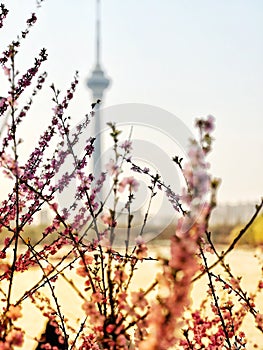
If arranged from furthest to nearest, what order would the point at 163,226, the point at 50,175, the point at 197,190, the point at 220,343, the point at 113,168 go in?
the point at 163,226
the point at 220,343
the point at 50,175
the point at 113,168
the point at 197,190

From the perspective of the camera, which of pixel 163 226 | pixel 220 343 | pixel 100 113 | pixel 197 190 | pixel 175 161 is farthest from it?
pixel 100 113

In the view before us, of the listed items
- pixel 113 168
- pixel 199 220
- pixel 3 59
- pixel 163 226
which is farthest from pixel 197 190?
pixel 163 226

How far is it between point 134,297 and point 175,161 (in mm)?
1133

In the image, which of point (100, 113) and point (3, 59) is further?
point (100, 113)

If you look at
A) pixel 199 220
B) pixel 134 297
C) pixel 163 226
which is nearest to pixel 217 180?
pixel 199 220

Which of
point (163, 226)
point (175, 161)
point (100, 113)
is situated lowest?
point (175, 161)

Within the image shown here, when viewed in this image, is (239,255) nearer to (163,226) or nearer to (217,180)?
(163,226)

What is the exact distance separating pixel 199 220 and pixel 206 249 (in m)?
2.35

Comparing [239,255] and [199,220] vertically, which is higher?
[239,255]

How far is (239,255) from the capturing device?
85.0ft

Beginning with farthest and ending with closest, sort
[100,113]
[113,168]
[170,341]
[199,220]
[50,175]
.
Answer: [100,113]
[50,175]
[113,168]
[170,341]
[199,220]

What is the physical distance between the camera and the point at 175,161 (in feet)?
10.4

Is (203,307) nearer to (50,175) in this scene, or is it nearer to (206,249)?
(206,249)

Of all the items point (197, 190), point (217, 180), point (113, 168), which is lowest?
point (197, 190)
